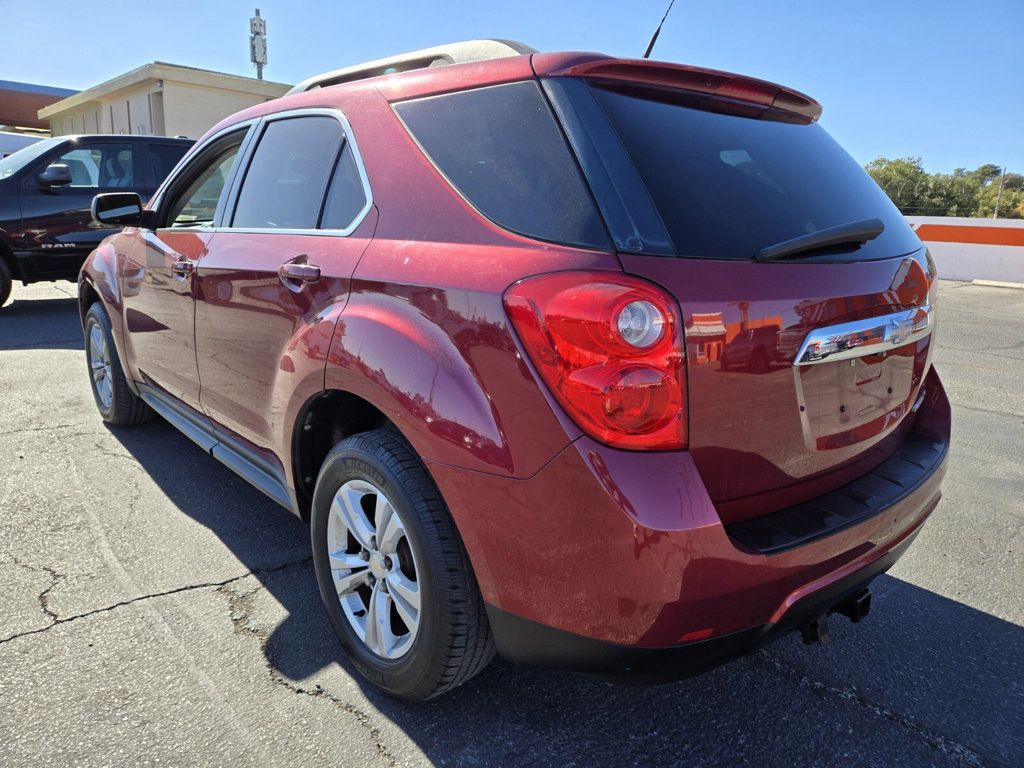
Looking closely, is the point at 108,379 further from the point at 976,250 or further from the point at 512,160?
the point at 976,250

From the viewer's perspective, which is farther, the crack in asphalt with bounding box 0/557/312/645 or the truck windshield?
the truck windshield

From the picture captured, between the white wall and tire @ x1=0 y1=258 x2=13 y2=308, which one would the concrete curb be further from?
tire @ x1=0 y1=258 x2=13 y2=308

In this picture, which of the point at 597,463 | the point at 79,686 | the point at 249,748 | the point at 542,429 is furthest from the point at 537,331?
the point at 79,686

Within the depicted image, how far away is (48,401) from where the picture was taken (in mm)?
5199

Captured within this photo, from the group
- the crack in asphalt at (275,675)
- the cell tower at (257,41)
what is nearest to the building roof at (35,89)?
the cell tower at (257,41)

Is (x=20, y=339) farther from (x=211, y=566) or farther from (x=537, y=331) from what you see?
(x=537, y=331)

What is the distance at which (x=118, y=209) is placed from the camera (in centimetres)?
385

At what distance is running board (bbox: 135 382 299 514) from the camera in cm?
272

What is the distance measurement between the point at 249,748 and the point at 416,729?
45cm

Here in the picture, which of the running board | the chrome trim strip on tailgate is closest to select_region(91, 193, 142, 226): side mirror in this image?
the running board

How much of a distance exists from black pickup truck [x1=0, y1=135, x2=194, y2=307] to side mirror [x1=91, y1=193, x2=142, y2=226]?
5.40m

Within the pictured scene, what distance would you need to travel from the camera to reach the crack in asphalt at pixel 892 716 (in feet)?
6.75

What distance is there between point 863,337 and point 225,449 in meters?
2.45

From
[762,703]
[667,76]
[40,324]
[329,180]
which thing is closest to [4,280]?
[40,324]
